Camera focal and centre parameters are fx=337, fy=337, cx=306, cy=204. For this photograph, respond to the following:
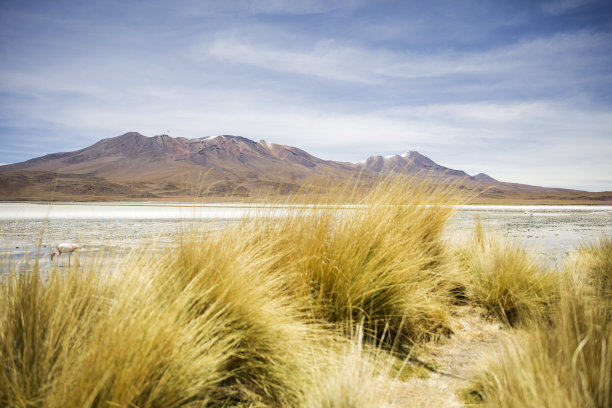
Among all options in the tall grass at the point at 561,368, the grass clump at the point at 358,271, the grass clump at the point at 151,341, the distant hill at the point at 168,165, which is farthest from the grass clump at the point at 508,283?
the distant hill at the point at 168,165

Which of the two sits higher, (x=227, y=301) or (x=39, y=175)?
(x=39, y=175)

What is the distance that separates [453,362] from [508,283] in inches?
51.2

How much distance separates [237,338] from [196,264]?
54cm

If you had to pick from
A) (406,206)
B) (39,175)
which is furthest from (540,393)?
(39,175)

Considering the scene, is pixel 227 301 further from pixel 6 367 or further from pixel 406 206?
pixel 406 206

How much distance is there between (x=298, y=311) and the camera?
2273 mm

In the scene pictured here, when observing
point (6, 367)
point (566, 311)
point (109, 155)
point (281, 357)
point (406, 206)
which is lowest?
point (281, 357)

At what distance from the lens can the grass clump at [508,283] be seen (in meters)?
3.05

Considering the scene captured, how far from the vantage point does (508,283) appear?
125 inches

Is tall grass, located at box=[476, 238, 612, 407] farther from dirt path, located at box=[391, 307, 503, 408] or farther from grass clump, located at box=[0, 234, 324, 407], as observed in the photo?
grass clump, located at box=[0, 234, 324, 407]

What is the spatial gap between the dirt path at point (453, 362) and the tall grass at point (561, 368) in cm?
21

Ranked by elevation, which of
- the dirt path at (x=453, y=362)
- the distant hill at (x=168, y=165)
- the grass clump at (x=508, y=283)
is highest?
the distant hill at (x=168, y=165)

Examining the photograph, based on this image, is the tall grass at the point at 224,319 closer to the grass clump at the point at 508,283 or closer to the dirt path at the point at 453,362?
the dirt path at the point at 453,362

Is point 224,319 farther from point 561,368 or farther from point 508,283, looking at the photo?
point 508,283
